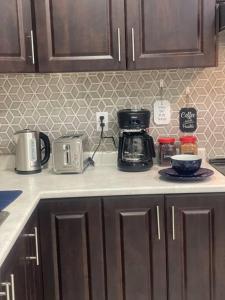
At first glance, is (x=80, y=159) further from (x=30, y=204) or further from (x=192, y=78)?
(x=192, y=78)

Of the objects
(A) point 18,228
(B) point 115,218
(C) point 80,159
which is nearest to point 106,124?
(C) point 80,159

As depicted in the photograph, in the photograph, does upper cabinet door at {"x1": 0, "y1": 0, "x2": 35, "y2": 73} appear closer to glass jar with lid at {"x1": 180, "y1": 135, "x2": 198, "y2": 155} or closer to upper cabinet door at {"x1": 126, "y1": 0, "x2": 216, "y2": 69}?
upper cabinet door at {"x1": 126, "y1": 0, "x2": 216, "y2": 69}

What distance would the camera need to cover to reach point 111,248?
7.07ft

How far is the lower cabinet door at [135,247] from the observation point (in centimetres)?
213

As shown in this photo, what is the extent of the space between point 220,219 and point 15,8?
1.41m

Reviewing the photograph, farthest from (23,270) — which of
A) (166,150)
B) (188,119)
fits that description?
(188,119)

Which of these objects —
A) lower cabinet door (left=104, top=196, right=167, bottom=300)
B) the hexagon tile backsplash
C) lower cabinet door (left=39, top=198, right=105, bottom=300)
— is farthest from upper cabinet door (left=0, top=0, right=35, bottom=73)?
lower cabinet door (left=104, top=196, right=167, bottom=300)

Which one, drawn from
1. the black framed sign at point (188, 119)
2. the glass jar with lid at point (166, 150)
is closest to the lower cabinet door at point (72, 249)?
the glass jar with lid at point (166, 150)

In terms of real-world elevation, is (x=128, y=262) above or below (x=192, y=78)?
below

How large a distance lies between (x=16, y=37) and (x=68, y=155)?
648 millimetres

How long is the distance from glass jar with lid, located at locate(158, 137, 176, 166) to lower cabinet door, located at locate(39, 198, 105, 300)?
59cm

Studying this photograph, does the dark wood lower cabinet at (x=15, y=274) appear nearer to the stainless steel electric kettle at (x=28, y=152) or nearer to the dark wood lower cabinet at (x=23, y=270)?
the dark wood lower cabinet at (x=23, y=270)

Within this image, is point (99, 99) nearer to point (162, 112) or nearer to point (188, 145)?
point (162, 112)

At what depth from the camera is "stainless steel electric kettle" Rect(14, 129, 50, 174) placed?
2.46m
